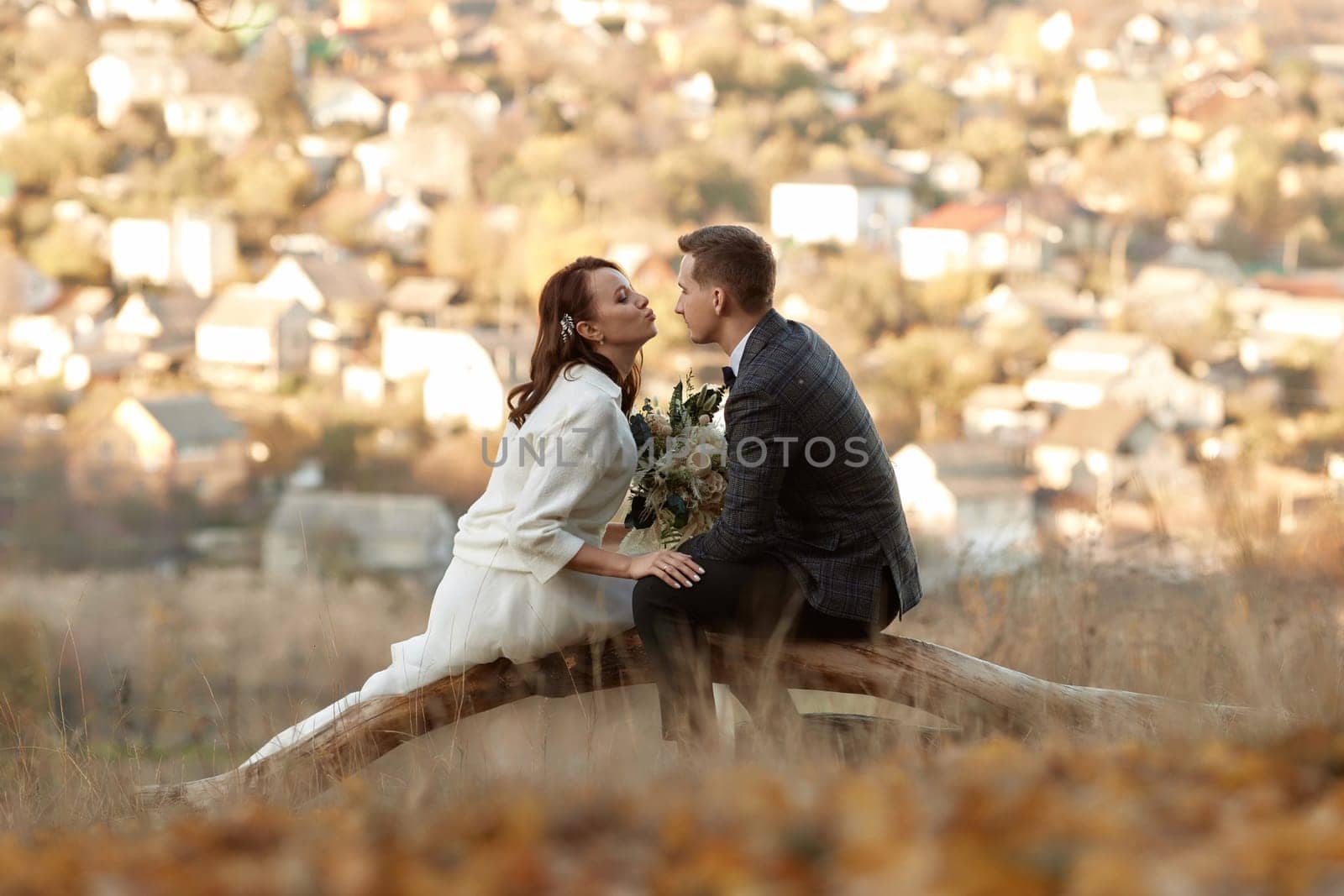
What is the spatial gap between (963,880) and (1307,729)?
0.84 m

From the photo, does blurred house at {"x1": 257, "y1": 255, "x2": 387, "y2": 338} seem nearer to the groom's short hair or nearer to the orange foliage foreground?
the groom's short hair

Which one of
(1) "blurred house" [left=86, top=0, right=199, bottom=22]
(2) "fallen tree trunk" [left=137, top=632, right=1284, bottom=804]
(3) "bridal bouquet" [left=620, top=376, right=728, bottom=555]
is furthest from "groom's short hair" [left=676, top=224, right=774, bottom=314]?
(1) "blurred house" [left=86, top=0, right=199, bottom=22]

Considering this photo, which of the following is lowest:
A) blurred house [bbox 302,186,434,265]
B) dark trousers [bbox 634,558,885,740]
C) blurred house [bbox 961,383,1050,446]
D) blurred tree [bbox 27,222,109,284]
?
blurred house [bbox 961,383,1050,446]

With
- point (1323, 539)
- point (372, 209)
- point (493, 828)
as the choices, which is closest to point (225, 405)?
point (372, 209)

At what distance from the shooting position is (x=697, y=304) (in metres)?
3.09

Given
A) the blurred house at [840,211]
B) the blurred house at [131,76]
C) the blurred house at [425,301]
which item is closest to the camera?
the blurred house at [425,301]

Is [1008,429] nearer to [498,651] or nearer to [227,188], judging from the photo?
[227,188]

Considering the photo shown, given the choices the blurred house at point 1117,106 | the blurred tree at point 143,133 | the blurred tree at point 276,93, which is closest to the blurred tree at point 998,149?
the blurred house at point 1117,106

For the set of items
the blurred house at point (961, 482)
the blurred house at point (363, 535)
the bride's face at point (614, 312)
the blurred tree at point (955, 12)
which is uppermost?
the blurred tree at point (955, 12)

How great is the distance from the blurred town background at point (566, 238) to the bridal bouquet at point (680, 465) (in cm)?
1035

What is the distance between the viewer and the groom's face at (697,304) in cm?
306

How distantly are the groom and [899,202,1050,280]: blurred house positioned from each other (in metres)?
41.0

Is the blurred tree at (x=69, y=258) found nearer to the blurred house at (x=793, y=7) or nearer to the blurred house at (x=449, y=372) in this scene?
the blurred house at (x=449, y=372)

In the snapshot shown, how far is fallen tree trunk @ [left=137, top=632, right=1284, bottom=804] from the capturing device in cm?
295
